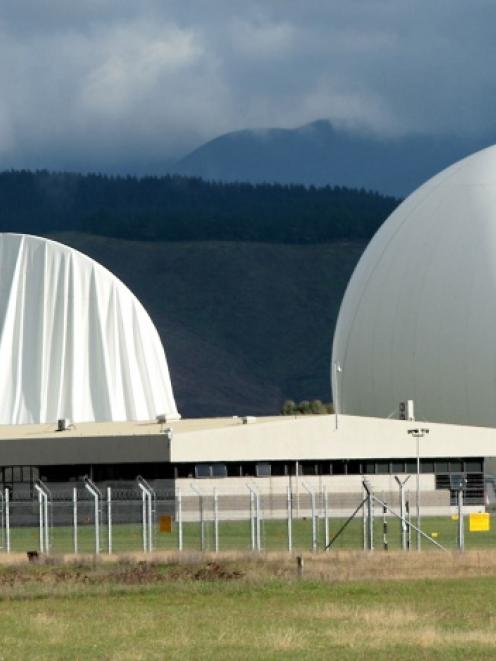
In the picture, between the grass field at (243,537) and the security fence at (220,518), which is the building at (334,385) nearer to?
the security fence at (220,518)

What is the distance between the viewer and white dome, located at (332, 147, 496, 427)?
68.0 meters

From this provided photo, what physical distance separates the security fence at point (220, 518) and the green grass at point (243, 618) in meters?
11.1

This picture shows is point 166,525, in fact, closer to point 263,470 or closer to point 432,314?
point 263,470

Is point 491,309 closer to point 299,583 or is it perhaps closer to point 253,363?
point 299,583

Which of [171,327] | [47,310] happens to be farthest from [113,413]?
[171,327]

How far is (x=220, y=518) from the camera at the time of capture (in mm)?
54656

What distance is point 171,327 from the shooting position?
611 ft

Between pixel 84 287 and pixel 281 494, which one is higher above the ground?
pixel 84 287

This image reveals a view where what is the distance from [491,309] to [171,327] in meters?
119

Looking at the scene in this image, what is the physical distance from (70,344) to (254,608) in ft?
161

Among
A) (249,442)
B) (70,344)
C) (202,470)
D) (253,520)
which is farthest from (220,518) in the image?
(70,344)

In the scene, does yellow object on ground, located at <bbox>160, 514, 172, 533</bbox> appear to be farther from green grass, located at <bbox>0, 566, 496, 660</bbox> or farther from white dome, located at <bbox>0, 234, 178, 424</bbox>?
white dome, located at <bbox>0, 234, 178, 424</bbox>

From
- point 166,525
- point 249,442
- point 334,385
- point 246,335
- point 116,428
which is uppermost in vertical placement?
point 246,335

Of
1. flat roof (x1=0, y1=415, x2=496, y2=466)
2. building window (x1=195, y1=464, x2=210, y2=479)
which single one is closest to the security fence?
building window (x1=195, y1=464, x2=210, y2=479)
